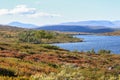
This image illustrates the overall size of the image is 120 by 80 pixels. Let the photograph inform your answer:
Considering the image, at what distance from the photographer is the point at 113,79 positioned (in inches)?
760

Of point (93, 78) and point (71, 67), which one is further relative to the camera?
point (93, 78)

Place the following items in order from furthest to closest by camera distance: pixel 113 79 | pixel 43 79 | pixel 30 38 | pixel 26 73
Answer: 1. pixel 30 38
2. pixel 26 73
3. pixel 113 79
4. pixel 43 79

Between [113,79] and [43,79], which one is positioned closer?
[43,79]

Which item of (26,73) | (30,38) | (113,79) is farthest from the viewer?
(30,38)

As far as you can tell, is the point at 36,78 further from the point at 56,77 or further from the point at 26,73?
the point at 26,73

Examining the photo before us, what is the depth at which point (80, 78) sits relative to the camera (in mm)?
15391

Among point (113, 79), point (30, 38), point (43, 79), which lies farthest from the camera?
point (30, 38)

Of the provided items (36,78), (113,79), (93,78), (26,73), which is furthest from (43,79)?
(93,78)

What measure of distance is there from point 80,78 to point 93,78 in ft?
33.0

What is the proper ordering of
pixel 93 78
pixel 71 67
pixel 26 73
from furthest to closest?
pixel 93 78, pixel 26 73, pixel 71 67

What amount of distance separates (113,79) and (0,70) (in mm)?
6630

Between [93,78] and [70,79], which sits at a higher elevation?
[70,79]

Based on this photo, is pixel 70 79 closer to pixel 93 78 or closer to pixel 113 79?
pixel 113 79

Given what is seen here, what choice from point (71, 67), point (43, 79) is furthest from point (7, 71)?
point (43, 79)
